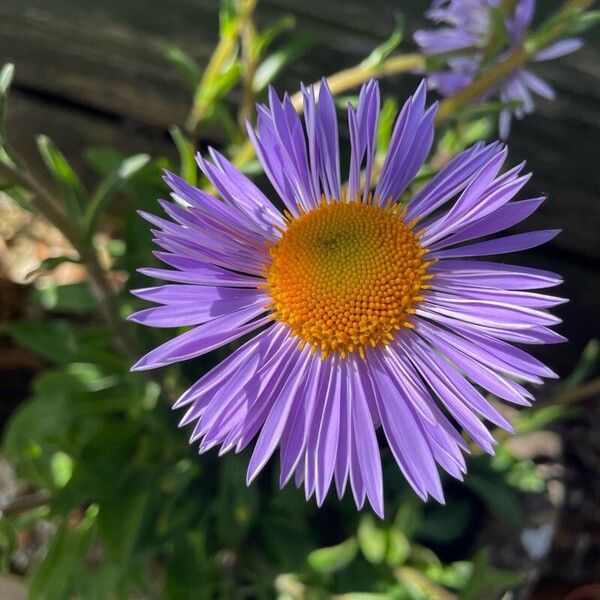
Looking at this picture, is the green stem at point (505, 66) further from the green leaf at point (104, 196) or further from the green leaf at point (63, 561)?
the green leaf at point (63, 561)

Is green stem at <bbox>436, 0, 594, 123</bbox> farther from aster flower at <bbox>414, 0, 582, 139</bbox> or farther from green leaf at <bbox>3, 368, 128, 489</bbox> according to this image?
green leaf at <bbox>3, 368, 128, 489</bbox>

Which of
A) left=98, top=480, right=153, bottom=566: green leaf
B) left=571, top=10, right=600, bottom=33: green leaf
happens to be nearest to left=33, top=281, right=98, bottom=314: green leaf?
left=98, top=480, right=153, bottom=566: green leaf

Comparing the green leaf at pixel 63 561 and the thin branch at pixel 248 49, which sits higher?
the thin branch at pixel 248 49

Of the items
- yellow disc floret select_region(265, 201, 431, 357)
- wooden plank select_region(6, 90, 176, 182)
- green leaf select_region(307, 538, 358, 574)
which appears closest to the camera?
yellow disc floret select_region(265, 201, 431, 357)

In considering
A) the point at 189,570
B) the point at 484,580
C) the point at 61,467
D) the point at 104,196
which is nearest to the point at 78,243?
the point at 104,196

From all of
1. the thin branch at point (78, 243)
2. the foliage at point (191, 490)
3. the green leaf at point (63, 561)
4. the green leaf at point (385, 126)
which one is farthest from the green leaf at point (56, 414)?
the green leaf at point (385, 126)

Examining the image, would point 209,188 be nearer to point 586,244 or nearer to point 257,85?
point 257,85

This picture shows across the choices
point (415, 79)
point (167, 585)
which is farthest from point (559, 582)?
point (415, 79)
